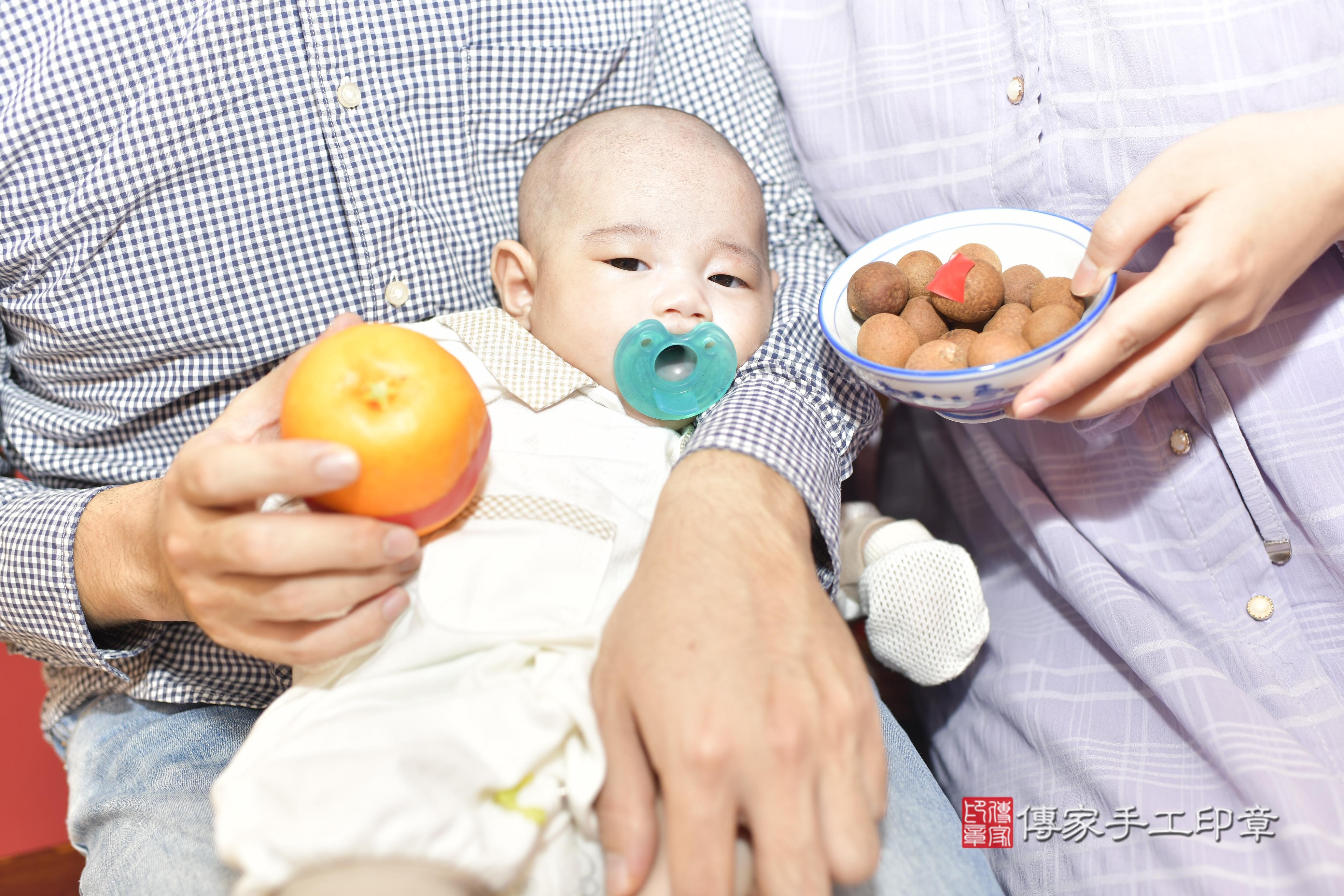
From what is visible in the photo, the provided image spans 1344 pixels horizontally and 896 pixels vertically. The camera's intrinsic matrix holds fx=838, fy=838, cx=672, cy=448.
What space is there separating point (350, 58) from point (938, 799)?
1.36 meters

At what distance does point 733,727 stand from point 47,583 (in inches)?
36.3

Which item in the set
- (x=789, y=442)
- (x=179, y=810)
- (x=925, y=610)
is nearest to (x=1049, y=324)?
(x=789, y=442)

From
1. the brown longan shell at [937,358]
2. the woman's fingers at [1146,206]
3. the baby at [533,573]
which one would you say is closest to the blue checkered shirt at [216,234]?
the baby at [533,573]

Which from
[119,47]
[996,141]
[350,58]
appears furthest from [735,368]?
[119,47]

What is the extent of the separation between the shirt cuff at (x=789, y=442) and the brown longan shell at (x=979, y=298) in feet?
0.84

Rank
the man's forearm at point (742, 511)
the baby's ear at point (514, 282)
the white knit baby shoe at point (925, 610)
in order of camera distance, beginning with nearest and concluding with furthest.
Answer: the man's forearm at point (742, 511) → the white knit baby shoe at point (925, 610) → the baby's ear at point (514, 282)

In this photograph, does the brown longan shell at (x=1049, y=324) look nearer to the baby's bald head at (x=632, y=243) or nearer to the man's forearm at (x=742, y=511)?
the man's forearm at (x=742, y=511)

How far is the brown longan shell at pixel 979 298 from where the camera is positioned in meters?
1.08

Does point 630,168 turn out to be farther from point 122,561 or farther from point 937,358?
point 122,561

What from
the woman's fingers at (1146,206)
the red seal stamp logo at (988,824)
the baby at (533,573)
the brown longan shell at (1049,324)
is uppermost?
the woman's fingers at (1146,206)

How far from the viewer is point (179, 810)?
1135 mm

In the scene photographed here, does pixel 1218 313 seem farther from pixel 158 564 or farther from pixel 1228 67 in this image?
pixel 158 564

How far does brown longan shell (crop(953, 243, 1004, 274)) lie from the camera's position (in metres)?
1.13

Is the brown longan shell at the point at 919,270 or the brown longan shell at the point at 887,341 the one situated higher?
the brown longan shell at the point at 919,270
